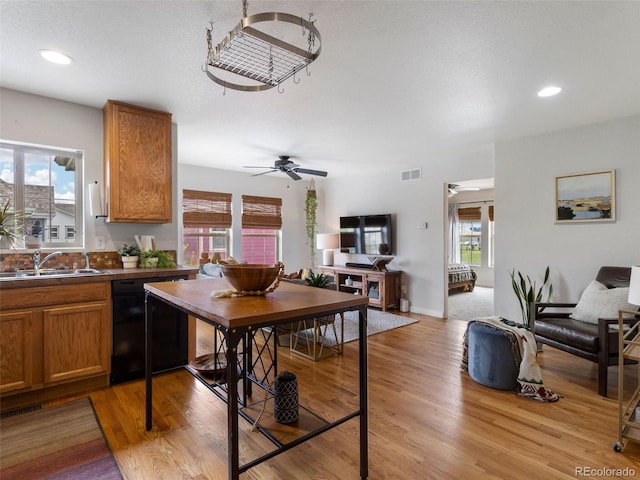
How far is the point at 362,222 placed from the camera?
639 centimetres

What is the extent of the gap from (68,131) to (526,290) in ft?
17.4

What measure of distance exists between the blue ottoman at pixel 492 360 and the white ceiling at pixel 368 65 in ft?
6.87

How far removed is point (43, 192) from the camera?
3.08 metres

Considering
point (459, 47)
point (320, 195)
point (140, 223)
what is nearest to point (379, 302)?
point (320, 195)

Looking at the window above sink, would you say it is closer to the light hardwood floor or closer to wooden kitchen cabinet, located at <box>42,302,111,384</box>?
wooden kitchen cabinet, located at <box>42,302,111,384</box>

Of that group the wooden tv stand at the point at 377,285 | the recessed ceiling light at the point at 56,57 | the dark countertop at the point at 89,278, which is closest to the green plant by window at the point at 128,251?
the dark countertop at the point at 89,278

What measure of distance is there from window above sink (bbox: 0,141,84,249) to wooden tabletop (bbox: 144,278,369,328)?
5.97 ft

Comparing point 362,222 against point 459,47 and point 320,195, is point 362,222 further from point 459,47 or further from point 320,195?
point 459,47

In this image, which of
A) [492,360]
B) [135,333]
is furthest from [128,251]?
[492,360]

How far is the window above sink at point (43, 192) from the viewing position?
2.92 meters

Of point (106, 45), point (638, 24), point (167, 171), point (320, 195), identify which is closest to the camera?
point (638, 24)

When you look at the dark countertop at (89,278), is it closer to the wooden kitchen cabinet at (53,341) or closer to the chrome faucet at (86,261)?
the wooden kitchen cabinet at (53,341)

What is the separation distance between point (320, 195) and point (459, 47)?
5353 millimetres

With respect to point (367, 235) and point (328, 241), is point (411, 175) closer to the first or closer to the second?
point (367, 235)
